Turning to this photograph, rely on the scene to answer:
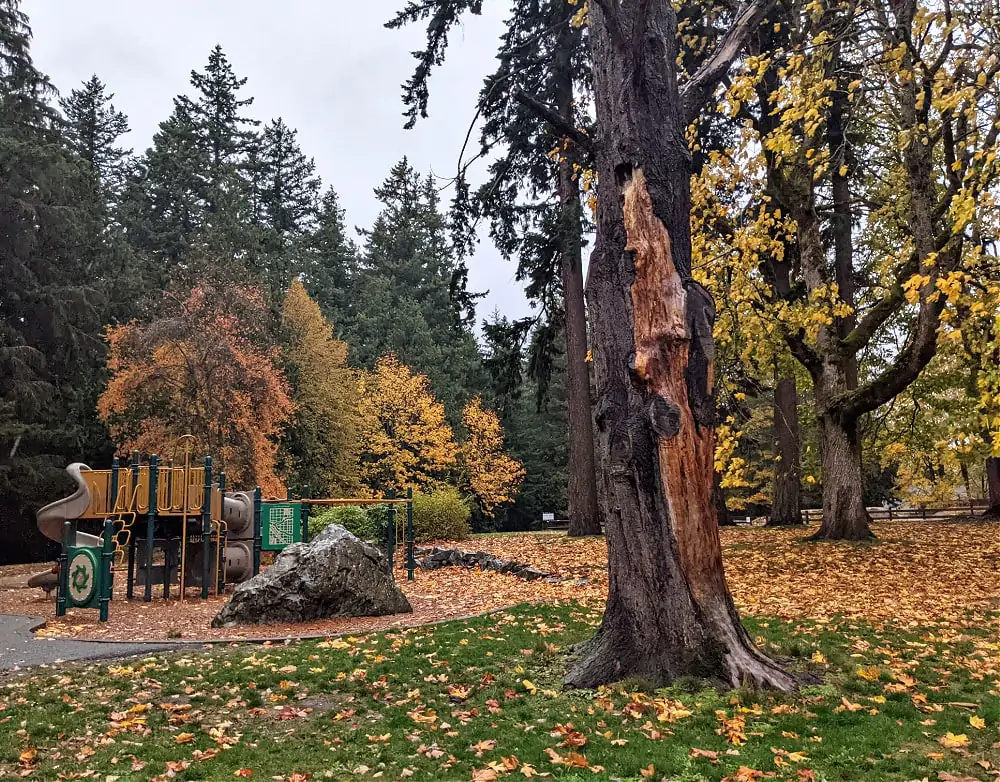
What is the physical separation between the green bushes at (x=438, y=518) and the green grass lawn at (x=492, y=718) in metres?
12.9

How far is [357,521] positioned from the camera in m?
17.0

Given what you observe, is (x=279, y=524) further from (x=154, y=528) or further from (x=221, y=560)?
(x=154, y=528)

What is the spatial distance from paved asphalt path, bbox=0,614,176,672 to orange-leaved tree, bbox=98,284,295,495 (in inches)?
581

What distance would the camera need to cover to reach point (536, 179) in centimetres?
1988

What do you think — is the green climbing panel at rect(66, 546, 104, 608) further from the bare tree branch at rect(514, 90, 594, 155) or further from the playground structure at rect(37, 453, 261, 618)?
the bare tree branch at rect(514, 90, 594, 155)

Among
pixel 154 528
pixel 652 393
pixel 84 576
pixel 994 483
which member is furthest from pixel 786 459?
pixel 84 576

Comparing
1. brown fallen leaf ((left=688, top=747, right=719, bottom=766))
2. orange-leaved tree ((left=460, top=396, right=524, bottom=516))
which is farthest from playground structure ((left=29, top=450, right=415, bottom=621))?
orange-leaved tree ((left=460, top=396, right=524, bottom=516))

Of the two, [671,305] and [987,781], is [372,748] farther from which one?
[671,305]

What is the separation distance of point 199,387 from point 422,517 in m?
8.62

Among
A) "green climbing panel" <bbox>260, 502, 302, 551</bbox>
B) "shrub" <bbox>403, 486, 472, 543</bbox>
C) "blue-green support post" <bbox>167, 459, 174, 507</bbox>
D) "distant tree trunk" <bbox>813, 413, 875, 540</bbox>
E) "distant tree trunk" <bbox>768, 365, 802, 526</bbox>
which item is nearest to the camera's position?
"blue-green support post" <bbox>167, 459, 174, 507</bbox>

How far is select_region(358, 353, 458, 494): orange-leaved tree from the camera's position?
3272cm

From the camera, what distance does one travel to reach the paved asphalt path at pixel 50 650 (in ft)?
23.2

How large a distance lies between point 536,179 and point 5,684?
1680 cm

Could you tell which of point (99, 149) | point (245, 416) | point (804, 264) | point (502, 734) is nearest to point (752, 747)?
point (502, 734)
